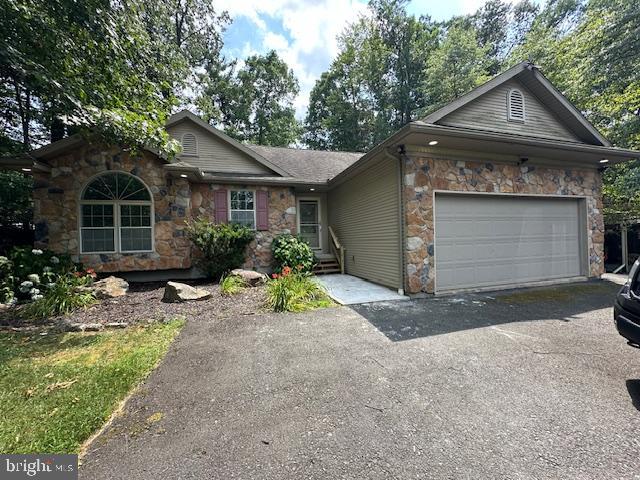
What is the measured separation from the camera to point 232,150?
29.4 ft

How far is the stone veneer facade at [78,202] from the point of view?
661 centimetres

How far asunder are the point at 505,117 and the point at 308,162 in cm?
680

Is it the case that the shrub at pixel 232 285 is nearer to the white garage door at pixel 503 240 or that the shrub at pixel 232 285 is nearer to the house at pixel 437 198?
the house at pixel 437 198

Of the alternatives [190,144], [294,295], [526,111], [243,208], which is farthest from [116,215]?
[526,111]

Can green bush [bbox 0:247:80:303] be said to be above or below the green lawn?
above

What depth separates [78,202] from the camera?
6.79 metres

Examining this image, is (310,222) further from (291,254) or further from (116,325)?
(116,325)

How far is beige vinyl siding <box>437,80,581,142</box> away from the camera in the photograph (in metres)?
6.41

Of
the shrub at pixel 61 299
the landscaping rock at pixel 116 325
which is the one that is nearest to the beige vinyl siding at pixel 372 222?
the landscaping rock at pixel 116 325

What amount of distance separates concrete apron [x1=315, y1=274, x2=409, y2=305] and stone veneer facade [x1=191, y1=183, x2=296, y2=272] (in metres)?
2.18

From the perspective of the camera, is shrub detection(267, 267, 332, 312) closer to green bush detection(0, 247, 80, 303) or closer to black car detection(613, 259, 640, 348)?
black car detection(613, 259, 640, 348)

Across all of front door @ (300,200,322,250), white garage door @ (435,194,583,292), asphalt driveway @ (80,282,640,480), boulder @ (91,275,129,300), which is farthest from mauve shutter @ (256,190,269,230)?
white garage door @ (435,194,583,292)

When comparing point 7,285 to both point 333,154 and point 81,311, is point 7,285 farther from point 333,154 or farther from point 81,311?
point 333,154

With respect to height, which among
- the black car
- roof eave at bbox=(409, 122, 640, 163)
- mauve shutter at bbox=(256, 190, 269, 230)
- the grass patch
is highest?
roof eave at bbox=(409, 122, 640, 163)
